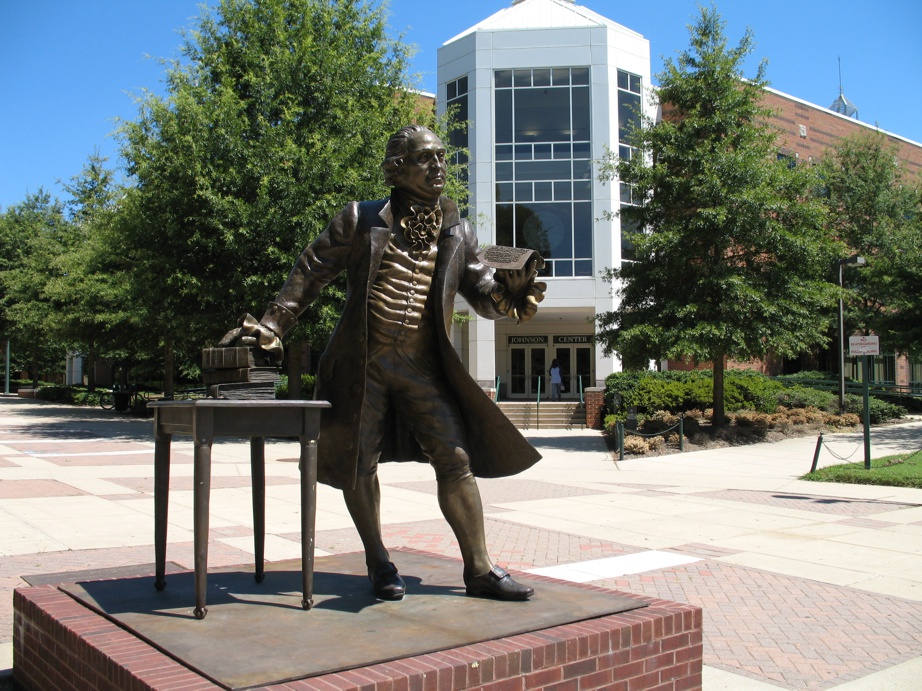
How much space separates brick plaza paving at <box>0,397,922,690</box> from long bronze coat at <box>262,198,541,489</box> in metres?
1.66

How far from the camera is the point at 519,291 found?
169 inches

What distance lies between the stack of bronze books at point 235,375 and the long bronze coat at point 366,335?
0.26m

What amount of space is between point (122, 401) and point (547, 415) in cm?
1592

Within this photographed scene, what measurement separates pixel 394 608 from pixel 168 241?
1711 cm

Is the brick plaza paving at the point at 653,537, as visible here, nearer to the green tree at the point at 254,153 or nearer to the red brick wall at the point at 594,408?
the green tree at the point at 254,153

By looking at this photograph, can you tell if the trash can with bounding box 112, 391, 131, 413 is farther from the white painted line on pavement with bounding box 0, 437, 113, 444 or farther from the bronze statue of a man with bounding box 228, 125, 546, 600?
the bronze statue of a man with bounding box 228, 125, 546, 600

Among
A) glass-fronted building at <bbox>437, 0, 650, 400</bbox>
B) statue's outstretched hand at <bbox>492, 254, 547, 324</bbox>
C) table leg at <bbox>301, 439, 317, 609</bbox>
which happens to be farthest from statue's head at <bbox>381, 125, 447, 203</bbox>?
glass-fronted building at <bbox>437, 0, 650, 400</bbox>

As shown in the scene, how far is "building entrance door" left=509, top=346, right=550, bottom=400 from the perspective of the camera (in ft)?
118

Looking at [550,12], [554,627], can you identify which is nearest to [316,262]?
[554,627]

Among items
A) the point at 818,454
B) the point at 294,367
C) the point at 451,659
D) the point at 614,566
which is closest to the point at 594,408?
the point at 294,367

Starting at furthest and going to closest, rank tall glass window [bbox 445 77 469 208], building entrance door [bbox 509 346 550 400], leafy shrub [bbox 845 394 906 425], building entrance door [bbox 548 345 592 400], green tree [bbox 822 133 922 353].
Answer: building entrance door [bbox 509 346 550 400] → building entrance door [bbox 548 345 592 400] → green tree [bbox 822 133 922 353] → tall glass window [bbox 445 77 469 208] → leafy shrub [bbox 845 394 906 425]

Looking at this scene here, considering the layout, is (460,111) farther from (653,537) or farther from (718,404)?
(653,537)

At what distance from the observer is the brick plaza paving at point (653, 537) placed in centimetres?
514

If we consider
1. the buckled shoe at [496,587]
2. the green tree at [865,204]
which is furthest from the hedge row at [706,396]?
the buckled shoe at [496,587]
